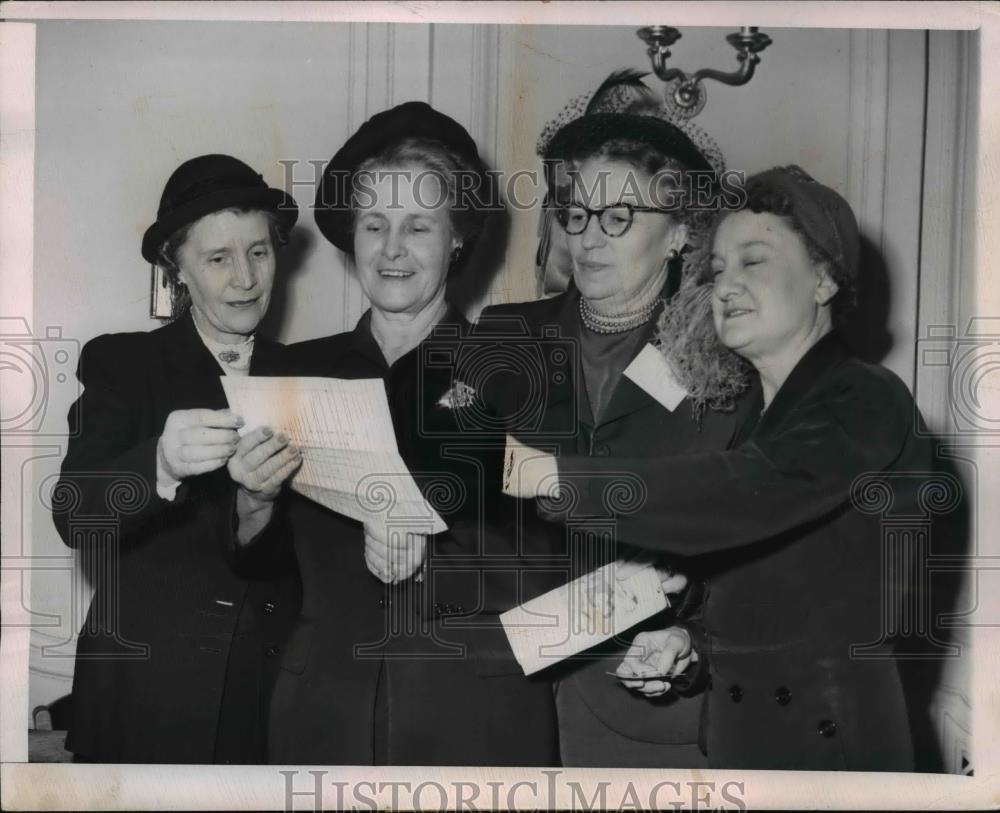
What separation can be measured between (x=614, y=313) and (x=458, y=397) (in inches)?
14.7

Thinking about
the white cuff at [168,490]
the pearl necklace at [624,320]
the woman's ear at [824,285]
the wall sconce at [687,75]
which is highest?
the wall sconce at [687,75]

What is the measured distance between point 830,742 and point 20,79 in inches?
88.3

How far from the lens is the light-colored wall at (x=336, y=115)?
2535mm

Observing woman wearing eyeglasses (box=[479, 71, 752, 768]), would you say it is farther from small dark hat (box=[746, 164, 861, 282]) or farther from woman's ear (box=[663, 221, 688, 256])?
small dark hat (box=[746, 164, 861, 282])

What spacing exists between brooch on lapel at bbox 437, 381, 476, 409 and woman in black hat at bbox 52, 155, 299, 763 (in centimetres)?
A: 33

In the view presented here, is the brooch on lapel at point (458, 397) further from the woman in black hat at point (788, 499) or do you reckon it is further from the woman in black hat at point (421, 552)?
the woman in black hat at point (788, 499)

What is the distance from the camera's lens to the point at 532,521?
2.50 metres

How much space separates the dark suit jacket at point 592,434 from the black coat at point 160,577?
1.72ft

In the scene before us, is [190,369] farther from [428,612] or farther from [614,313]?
[614,313]

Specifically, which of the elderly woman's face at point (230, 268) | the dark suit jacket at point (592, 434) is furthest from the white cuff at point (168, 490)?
the dark suit jacket at point (592, 434)

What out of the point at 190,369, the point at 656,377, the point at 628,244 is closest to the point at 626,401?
the point at 656,377

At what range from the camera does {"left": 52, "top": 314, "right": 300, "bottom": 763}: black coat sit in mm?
2537

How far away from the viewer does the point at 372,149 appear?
8.32 feet

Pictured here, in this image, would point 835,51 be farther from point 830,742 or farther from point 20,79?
point 20,79
